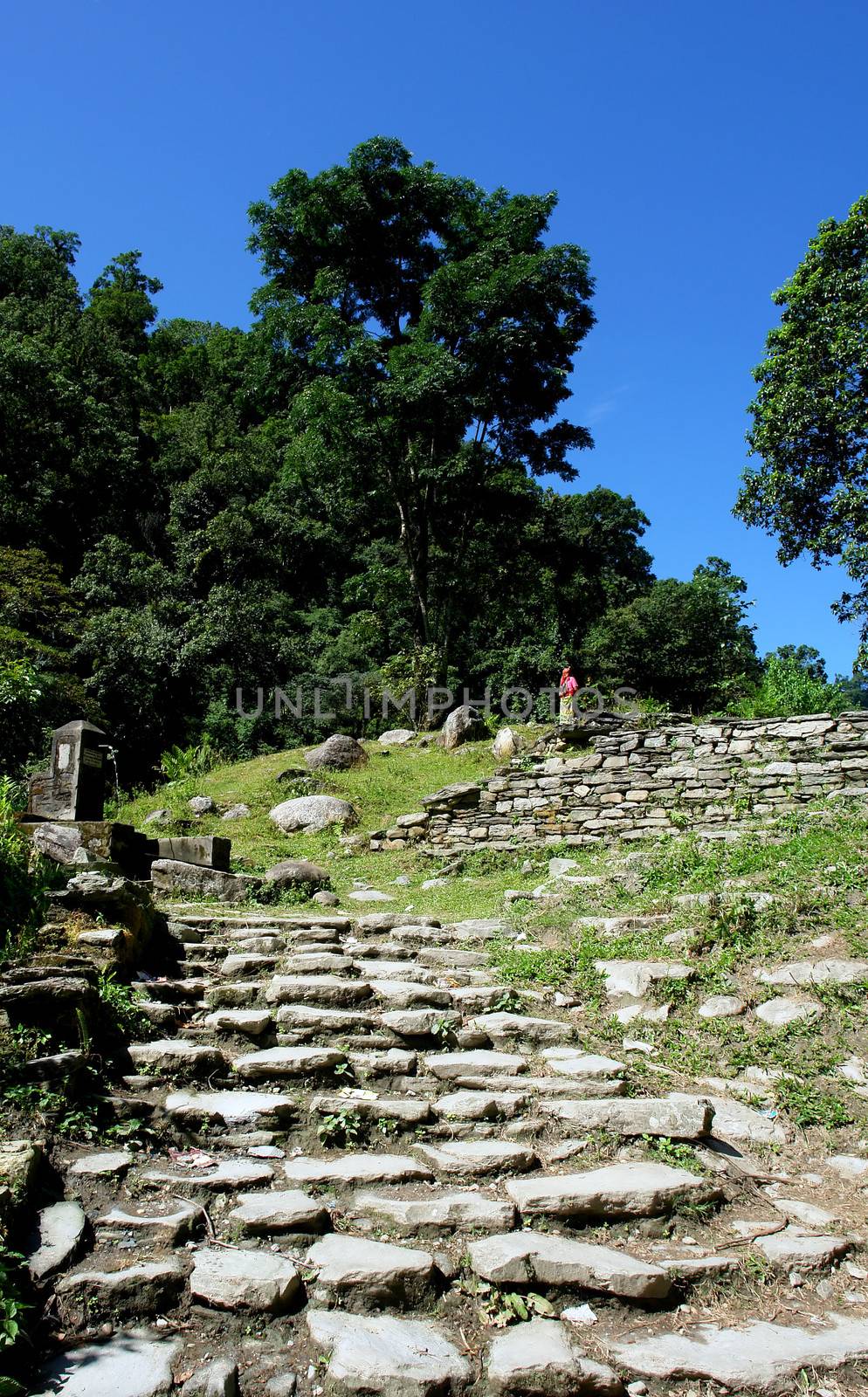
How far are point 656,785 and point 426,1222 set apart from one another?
7148 millimetres

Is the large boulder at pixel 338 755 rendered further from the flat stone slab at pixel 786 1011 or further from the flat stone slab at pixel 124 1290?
the flat stone slab at pixel 124 1290

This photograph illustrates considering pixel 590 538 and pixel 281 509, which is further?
pixel 590 538

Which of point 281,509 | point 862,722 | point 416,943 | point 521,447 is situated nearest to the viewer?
point 416,943

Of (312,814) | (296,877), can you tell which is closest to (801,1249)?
(296,877)

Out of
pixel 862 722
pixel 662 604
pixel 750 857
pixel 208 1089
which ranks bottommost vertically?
pixel 208 1089

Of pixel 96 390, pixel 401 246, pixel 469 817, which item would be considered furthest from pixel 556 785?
pixel 96 390

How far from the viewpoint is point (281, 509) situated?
23.0 meters

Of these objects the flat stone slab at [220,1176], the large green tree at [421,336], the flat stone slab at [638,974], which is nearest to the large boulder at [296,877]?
the flat stone slab at [638,974]

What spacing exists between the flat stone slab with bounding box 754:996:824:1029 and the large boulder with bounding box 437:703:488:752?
9.62 metres

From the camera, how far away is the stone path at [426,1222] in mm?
2256

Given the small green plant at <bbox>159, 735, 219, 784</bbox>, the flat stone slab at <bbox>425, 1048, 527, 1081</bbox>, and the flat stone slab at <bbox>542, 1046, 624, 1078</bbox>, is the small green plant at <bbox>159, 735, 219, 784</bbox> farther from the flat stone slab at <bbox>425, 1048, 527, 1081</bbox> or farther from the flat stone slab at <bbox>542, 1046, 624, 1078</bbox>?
the flat stone slab at <bbox>542, 1046, 624, 1078</bbox>

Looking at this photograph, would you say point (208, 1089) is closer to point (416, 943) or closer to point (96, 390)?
point (416, 943)

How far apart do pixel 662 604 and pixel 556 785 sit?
16.8m

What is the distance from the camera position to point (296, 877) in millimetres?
7848
